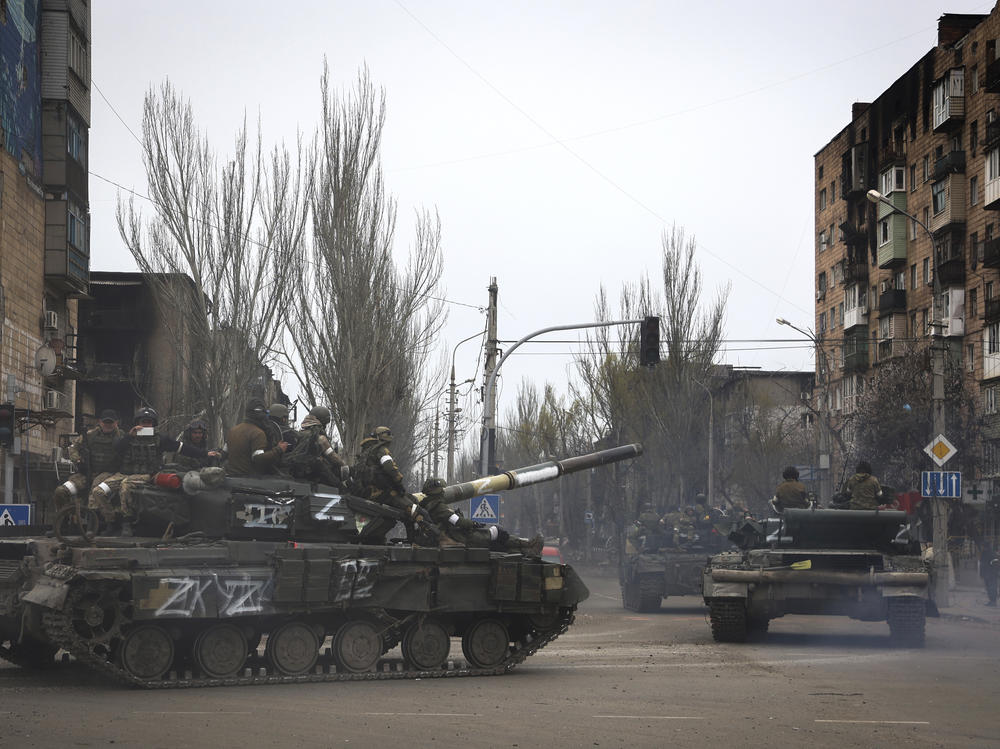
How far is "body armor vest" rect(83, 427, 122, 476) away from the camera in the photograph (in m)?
14.1

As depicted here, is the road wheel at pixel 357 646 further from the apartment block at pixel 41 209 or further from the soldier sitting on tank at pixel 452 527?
the apartment block at pixel 41 209

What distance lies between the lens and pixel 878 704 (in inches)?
460

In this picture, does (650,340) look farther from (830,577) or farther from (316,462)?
(316,462)

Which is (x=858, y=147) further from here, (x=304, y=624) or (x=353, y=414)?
(x=304, y=624)

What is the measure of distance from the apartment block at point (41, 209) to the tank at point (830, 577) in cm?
1741

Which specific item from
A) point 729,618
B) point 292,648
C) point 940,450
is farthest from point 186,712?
point 940,450

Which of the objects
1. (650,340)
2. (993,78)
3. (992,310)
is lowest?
(650,340)

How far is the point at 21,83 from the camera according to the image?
1289 inches

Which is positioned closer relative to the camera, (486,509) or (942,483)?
(942,483)

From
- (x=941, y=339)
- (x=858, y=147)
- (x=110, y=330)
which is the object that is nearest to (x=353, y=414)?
(x=941, y=339)

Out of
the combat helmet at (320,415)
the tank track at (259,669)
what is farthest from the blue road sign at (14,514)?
the tank track at (259,669)

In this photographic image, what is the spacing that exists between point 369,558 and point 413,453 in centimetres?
3053

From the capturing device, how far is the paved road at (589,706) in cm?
959

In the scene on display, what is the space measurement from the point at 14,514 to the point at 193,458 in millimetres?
8808
